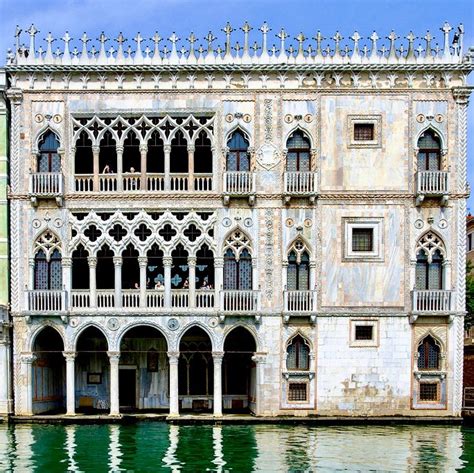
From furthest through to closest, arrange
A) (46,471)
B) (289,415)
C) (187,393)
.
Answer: (187,393) < (289,415) < (46,471)

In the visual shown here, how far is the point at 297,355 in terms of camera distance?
1262 inches

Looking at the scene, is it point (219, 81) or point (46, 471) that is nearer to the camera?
point (46, 471)

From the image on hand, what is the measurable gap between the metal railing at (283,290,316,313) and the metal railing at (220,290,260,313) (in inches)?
39.6

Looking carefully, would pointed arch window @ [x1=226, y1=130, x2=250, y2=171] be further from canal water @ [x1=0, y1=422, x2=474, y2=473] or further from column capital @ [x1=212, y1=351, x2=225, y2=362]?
canal water @ [x1=0, y1=422, x2=474, y2=473]

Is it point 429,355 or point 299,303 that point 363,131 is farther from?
point 429,355

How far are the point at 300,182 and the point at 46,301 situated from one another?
32.1ft

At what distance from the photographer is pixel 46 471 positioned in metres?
22.2

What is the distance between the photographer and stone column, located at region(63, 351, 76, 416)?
31562mm

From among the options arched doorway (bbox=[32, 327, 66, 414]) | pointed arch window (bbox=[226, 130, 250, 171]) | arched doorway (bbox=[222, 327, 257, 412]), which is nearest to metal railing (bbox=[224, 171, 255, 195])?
pointed arch window (bbox=[226, 130, 250, 171])

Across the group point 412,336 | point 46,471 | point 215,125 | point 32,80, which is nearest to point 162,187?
point 215,125

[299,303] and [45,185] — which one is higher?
[45,185]

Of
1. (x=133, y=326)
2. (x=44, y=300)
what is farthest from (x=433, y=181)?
(x=44, y=300)

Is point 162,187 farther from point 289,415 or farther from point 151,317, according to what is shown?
point 289,415

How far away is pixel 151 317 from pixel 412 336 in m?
9.13
